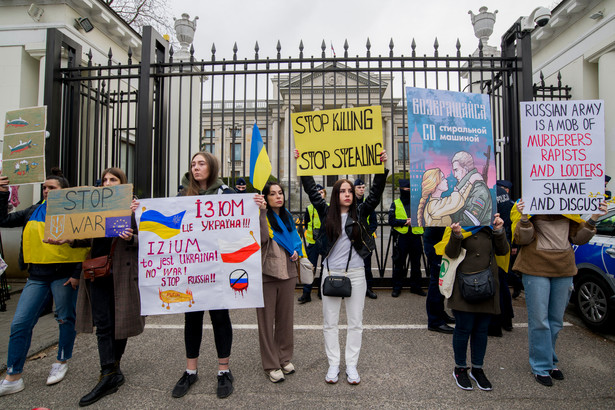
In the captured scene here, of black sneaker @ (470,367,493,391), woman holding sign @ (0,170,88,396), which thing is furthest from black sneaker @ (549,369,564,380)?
woman holding sign @ (0,170,88,396)

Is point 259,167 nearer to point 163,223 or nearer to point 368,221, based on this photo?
point 163,223

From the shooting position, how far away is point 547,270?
3209mm

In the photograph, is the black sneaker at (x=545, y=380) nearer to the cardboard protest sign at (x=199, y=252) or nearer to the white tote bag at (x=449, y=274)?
the white tote bag at (x=449, y=274)

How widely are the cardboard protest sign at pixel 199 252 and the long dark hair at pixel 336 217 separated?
695 millimetres

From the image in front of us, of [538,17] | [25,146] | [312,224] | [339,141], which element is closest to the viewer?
[339,141]

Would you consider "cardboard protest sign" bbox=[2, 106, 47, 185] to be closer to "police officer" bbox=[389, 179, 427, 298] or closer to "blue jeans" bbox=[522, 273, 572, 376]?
"police officer" bbox=[389, 179, 427, 298]

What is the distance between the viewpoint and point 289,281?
3.35m

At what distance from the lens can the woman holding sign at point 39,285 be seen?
310 centimetres

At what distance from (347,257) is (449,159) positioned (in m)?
1.35

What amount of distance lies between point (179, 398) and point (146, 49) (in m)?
4.67

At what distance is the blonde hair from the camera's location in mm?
3215

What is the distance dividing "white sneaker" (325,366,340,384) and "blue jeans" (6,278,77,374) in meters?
2.48

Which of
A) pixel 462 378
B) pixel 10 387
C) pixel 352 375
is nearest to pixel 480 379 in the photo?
pixel 462 378

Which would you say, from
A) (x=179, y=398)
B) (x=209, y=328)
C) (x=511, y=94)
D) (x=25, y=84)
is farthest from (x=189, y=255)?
(x=25, y=84)
